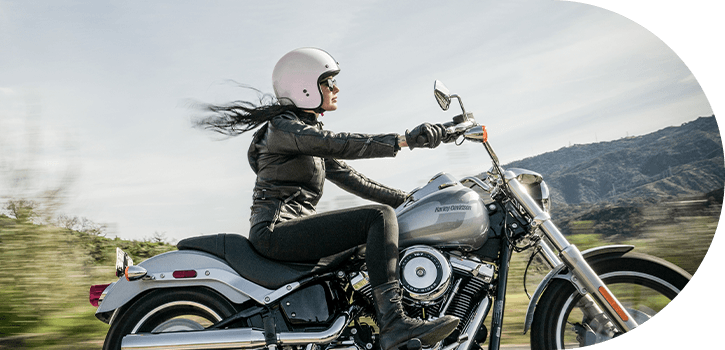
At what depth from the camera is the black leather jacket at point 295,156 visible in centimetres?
252

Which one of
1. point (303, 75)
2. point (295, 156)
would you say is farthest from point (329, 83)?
point (295, 156)

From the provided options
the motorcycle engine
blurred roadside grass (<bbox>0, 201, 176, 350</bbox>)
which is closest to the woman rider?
the motorcycle engine

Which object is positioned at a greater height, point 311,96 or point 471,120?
point 311,96

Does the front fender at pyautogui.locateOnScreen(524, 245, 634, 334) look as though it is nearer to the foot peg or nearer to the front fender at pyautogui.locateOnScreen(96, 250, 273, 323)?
the foot peg

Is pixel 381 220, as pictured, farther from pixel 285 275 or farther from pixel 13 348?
pixel 13 348

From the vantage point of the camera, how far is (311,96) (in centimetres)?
282

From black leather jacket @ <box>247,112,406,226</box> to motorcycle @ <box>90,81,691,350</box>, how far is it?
25 cm

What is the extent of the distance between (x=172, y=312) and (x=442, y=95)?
1728 millimetres

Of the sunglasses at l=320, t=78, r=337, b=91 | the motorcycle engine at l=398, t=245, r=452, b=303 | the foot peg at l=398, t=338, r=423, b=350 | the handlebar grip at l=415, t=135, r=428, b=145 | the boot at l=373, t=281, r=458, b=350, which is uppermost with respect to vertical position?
the sunglasses at l=320, t=78, r=337, b=91

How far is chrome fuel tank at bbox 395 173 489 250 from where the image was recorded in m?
2.60

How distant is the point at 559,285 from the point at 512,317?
5.47 ft

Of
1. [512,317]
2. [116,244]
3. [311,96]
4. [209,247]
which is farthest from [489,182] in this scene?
[116,244]

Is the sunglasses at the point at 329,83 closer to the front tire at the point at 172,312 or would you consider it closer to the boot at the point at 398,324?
the boot at the point at 398,324

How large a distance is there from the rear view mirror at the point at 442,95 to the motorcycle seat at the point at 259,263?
848 mm
